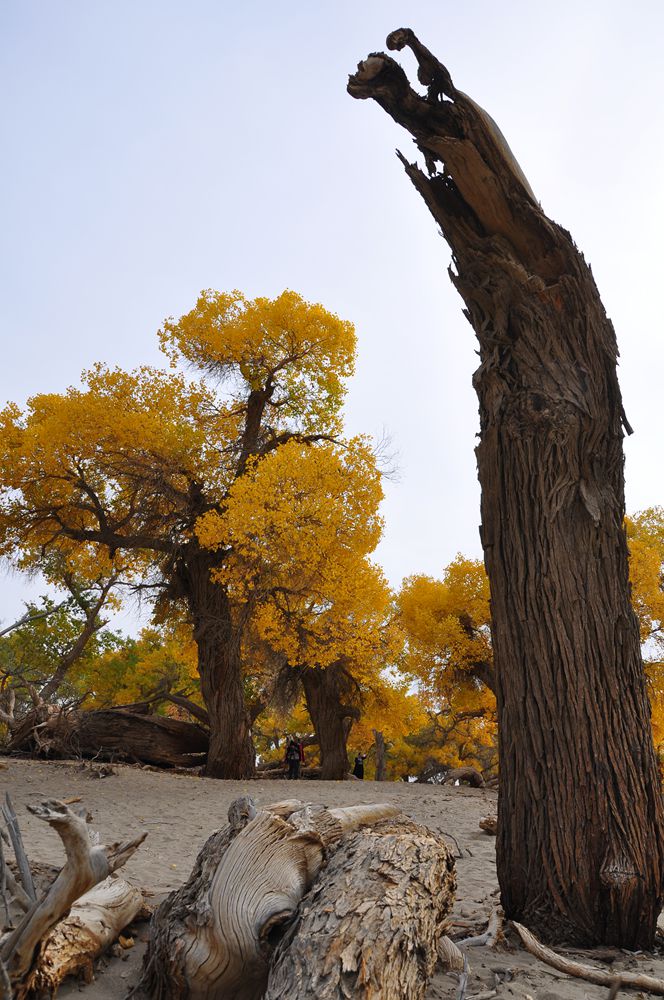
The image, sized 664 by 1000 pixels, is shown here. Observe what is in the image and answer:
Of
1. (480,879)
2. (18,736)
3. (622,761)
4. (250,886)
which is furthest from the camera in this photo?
(18,736)

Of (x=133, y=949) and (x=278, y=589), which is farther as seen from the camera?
(x=278, y=589)

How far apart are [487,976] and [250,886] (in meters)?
1.34

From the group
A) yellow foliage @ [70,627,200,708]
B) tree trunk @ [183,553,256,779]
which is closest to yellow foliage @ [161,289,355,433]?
tree trunk @ [183,553,256,779]

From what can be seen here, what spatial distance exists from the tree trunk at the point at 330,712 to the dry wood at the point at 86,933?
15683 mm

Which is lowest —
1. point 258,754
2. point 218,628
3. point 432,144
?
point 258,754

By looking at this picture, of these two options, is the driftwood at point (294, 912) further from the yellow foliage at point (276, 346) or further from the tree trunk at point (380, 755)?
the tree trunk at point (380, 755)

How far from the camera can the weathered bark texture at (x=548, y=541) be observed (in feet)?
13.7

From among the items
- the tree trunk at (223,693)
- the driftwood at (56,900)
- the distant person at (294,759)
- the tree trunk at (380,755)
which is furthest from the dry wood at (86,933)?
the tree trunk at (380,755)

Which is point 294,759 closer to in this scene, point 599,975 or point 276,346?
point 276,346

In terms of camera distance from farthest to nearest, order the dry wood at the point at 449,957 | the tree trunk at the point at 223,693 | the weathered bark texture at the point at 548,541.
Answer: the tree trunk at the point at 223,693 < the weathered bark texture at the point at 548,541 < the dry wood at the point at 449,957

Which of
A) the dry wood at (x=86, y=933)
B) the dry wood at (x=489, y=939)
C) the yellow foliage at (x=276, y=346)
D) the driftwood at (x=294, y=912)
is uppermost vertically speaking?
the yellow foliage at (x=276, y=346)

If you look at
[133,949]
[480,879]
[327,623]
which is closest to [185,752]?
[327,623]

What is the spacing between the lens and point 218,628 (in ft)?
51.6

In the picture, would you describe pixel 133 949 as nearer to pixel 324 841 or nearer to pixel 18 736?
pixel 324 841
